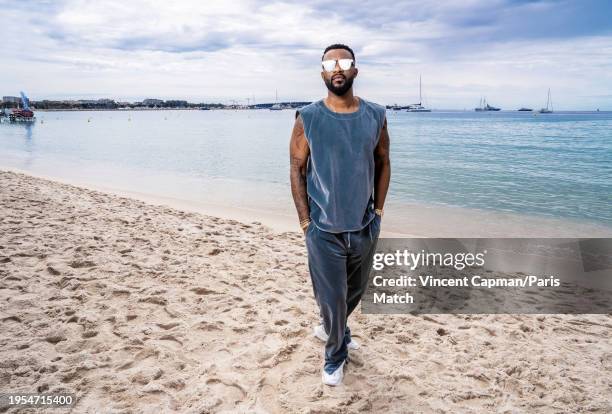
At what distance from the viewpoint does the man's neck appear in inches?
106

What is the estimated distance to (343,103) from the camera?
2693 millimetres

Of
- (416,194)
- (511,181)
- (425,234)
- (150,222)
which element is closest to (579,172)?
(511,181)

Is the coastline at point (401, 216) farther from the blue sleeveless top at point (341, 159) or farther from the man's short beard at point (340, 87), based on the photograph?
the man's short beard at point (340, 87)

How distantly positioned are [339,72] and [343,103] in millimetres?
195

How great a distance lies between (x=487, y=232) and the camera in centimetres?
939

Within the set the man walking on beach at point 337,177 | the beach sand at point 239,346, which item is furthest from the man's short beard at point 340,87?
the beach sand at point 239,346

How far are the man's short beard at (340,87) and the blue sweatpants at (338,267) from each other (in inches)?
34.6

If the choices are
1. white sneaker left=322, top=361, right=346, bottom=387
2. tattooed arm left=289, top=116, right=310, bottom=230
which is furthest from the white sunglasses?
white sneaker left=322, top=361, right=346, bottom=387

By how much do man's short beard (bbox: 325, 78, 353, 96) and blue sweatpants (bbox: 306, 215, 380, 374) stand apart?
0.88 metres

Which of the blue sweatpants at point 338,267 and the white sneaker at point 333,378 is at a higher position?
the blue sweatpants at point 338,267

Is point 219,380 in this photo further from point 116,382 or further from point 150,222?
point 150,222

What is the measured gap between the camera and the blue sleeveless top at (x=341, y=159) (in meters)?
2.61

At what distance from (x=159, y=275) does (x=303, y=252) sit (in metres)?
2.24

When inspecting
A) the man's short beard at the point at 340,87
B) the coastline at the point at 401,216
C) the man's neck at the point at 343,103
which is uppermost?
the man's short beard at the point at 340,87
